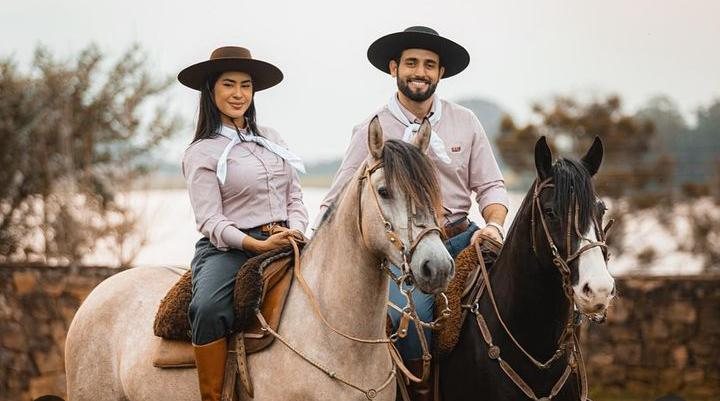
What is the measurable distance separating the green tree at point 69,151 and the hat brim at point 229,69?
749 cm

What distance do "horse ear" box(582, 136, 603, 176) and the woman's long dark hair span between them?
6.13ft

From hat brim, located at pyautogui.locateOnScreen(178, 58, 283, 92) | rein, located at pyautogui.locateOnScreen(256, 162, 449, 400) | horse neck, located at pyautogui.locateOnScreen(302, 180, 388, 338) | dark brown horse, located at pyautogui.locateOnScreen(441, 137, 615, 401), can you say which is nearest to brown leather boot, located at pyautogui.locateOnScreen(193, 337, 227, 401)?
rein, located at pyautogui.locateOnScreen(256, 162, 449, 400)

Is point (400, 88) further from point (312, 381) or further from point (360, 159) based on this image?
point (312, 381)

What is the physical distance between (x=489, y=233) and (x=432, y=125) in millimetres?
767

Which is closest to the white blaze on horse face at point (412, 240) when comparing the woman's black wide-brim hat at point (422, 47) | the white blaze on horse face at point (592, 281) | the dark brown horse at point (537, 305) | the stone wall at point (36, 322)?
the white blaze on horse face at point (592, 281)

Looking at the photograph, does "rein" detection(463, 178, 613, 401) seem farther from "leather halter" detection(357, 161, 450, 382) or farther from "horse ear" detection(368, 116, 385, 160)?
"horse ear" detection(368, 116, 385, 160)

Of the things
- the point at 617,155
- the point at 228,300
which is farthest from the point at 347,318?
the point at 617,155

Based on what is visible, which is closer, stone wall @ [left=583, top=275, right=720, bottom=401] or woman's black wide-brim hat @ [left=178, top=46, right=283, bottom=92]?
woman's black wide-brim hat @ [left=178, top=46, right=283, bottom=92]

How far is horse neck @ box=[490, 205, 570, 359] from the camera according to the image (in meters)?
5.47

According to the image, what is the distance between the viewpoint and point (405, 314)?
5148mm

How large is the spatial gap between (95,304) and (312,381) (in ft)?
6.51

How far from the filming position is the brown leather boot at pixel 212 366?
17.3 feet

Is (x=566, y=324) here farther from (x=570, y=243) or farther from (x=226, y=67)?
(x=226, y=67)

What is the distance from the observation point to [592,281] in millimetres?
4828
